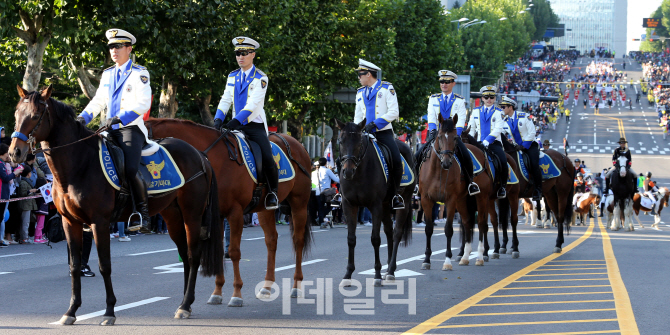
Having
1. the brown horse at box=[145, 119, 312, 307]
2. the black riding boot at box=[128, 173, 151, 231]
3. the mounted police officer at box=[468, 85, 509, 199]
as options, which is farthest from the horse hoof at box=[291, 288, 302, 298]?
the mounted police officer at box=[468, 85, 509, 199]

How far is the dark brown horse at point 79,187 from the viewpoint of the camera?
7.55 metres

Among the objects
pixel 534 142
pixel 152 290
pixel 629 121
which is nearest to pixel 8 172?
pixel 152 290

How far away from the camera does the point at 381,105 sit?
11.7m

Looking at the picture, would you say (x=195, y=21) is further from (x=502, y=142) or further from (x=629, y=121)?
(x=629, y=121)

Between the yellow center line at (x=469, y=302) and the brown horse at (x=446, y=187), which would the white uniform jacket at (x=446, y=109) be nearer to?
the brown horse at (x=446, y=187)

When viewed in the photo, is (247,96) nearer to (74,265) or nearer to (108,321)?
(74,265)

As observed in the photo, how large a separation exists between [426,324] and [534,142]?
420 inches

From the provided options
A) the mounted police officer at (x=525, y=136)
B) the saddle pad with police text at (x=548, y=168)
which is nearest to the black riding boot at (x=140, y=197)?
the mounted police officer at (x=525, y=136)

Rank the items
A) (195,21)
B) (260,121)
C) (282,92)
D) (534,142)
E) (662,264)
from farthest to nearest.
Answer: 1. (282,92)
2. (195,21)
3. (534,142)
4. (662,264)
5. (260,121)

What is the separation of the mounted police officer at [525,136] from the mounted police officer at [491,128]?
1.80 metres

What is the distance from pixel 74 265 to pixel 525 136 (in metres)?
11.7

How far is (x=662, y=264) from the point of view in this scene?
14336 millimetres

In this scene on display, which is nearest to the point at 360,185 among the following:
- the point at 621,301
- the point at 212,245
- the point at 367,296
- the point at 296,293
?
the point at 367,296

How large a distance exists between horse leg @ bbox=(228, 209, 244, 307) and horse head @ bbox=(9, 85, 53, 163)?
2.36m
